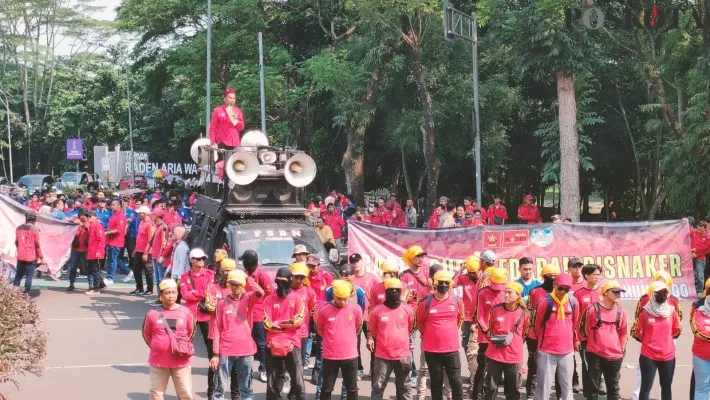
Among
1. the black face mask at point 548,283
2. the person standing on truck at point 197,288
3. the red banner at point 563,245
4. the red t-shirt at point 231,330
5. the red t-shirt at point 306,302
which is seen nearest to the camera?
the red t-shirt at point 231,330

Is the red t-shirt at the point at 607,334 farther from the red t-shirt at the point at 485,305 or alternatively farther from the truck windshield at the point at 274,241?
the truck windshield at the point at 274,241

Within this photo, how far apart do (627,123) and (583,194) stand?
544 centimetres

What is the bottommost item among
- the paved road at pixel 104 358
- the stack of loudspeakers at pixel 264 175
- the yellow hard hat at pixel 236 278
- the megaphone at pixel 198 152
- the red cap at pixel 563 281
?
the paved road at pixel 104 358

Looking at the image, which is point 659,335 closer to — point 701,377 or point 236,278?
point 701,377

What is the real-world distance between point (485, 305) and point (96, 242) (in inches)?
421

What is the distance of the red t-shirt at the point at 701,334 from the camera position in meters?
9.37

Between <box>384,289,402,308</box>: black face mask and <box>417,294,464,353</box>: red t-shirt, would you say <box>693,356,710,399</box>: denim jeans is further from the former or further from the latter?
<box>384,289,402,308</box>: black face mask

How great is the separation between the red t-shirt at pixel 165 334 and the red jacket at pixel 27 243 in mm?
9461

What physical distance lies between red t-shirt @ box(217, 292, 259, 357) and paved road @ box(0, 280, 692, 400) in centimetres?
162

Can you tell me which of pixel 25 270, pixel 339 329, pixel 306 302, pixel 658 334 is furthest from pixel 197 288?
pixel 25 270

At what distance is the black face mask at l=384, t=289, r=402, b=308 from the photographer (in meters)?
9.34

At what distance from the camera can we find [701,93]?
22.2 meters

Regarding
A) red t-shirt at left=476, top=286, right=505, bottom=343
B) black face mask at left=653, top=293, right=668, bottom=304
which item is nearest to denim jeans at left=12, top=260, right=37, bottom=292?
red t-shirt at left=476, top=286, right=505, bottom=343

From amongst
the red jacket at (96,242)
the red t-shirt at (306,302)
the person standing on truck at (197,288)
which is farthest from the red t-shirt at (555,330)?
the red jacket at (96,242)
